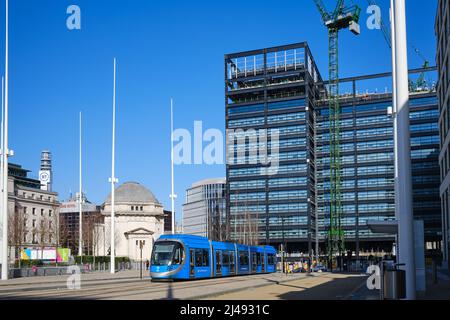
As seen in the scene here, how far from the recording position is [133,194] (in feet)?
448

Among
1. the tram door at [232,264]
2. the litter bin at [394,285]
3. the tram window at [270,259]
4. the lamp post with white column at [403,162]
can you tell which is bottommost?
the tram window at [270,259]

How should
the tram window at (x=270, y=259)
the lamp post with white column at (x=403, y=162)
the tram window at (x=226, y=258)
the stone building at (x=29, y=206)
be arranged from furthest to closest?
the stone building at (x=29, y=206) < the tram window at (x=270, y=259) < the tram window at (x=226, y=258) < the lamp post with white column at (x=403, y=162)

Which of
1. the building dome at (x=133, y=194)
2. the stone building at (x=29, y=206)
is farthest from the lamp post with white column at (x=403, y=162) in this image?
the building dome at (x=133, y=194)

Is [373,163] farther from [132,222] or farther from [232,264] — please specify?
[232,264]

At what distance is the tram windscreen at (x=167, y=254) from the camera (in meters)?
42.6

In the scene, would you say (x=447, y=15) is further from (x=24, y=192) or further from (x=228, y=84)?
(x=228, y=84)

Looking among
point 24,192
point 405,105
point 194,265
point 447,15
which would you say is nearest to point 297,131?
point 24,192

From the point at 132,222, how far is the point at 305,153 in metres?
52.0

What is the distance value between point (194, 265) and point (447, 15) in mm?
37637

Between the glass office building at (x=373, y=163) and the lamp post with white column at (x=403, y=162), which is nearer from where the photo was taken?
the lamp post with white column at (x=403, y=162)

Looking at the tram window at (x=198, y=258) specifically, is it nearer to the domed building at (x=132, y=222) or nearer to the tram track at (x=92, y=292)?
the tram track at (x=92, y=292)

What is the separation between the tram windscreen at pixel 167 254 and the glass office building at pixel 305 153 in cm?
11359

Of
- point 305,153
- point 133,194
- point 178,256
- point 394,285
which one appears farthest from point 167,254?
point 305,153

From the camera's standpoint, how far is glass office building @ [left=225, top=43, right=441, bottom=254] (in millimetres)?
161375
